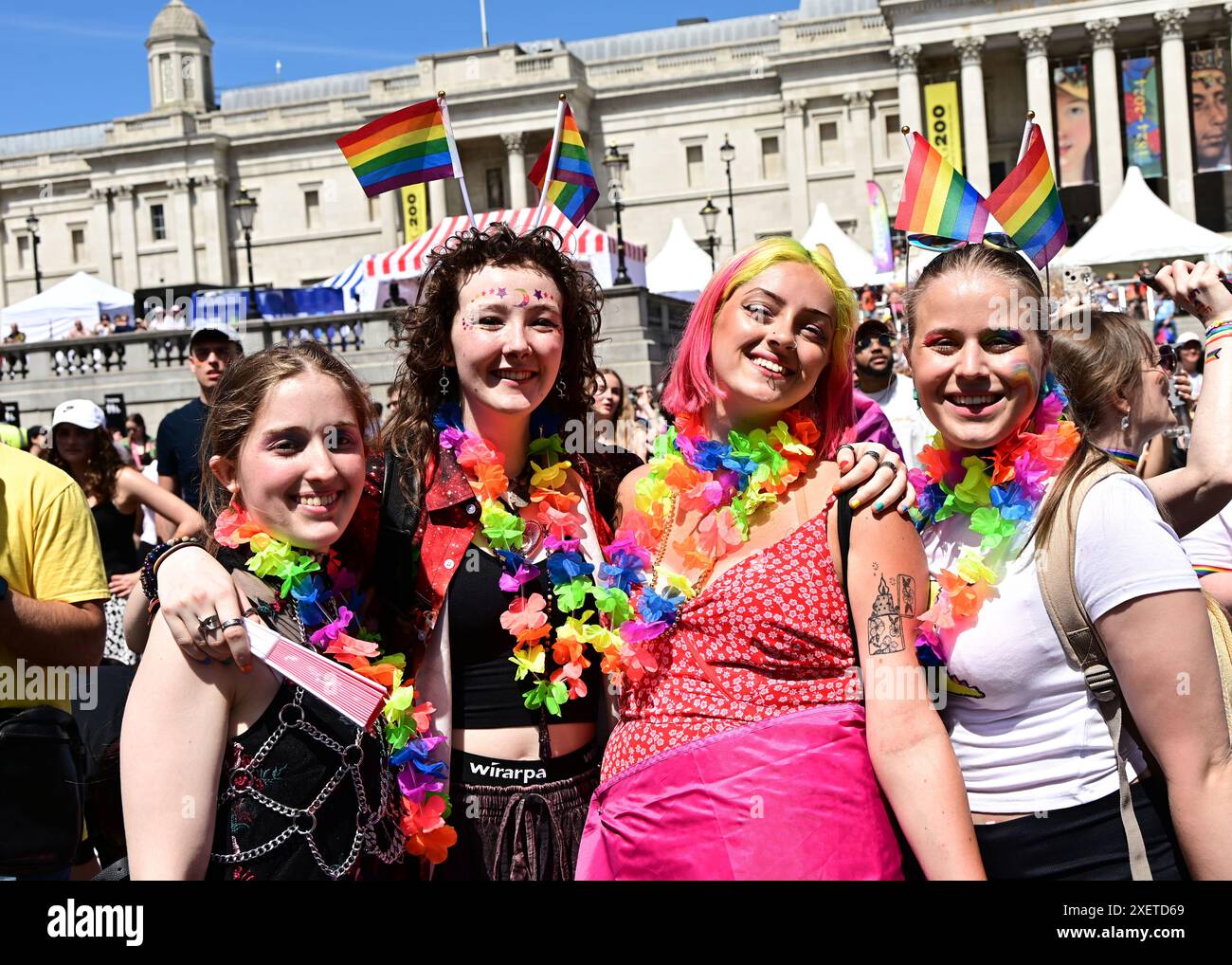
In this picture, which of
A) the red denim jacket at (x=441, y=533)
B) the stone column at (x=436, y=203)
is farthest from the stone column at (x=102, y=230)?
the red denim jacket at (x=441, y=533)

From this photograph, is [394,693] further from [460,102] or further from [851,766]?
[460,102]

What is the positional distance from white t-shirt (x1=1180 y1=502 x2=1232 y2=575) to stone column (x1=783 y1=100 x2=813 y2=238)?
47.5 m

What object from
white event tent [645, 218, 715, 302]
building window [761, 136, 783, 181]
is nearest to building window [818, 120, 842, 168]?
building window [761, 136, 783, 181]

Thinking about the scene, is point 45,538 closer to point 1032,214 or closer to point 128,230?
point 1032,214

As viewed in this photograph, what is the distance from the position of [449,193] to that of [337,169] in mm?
7912

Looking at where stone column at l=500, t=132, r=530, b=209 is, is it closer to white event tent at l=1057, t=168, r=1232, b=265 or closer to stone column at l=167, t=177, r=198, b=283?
stone column at l=167, t=177, r=198, b=283

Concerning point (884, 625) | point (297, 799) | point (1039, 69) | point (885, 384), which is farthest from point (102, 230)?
point (884, 625)

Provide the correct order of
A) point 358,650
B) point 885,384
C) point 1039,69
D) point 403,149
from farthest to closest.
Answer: point 1039,69, point 885,384, point 403,149, point 358,650

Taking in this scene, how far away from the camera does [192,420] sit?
699cm

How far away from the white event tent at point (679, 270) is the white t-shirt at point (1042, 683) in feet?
94.8

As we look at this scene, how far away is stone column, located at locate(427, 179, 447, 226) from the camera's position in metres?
52.2

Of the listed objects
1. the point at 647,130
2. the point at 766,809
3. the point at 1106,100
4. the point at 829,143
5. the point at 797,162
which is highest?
the point at 647,130

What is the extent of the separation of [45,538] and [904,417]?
549 cm

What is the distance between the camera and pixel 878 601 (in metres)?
2.52
